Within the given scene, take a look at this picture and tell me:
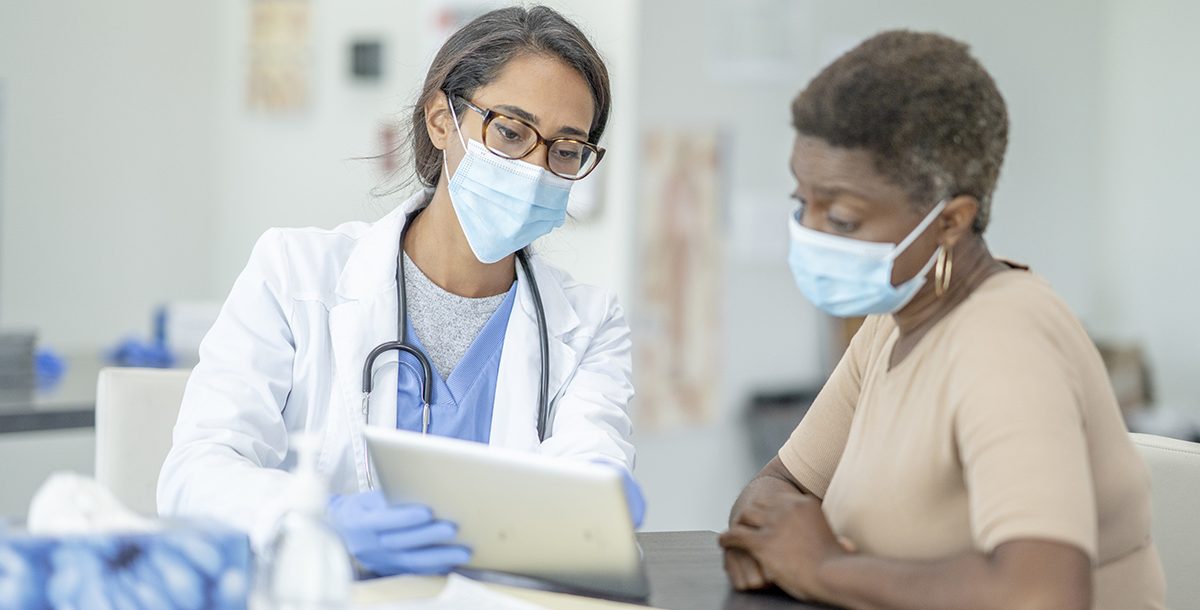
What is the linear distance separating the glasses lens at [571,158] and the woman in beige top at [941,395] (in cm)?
53

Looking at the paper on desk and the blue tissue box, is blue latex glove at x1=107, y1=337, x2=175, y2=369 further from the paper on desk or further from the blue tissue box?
the blue tissue box

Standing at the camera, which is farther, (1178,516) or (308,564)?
(1178,516)

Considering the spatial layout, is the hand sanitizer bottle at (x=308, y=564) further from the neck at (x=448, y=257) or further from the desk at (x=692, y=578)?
the neck at (x=448, y=257)

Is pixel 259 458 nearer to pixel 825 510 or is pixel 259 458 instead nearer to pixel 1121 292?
pixel 825 510

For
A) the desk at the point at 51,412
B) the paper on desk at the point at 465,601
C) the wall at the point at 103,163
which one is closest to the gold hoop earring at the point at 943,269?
the paper on desk at the point at 465,601

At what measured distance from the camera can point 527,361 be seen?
1.80 meters

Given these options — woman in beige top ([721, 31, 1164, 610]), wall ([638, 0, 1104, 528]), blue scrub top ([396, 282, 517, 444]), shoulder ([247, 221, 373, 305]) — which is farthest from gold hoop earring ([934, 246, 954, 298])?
wall ([638, 0, 1104, 528])

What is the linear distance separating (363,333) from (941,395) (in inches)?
32.1

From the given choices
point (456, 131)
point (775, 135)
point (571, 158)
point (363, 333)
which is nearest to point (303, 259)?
point (363, 333)

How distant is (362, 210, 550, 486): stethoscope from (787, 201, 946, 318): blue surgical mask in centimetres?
59

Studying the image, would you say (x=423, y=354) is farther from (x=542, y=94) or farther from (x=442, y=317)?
(x=542, y=94)

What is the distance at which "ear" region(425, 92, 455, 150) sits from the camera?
183 centimetres

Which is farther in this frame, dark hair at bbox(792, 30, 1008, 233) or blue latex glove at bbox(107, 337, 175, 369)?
blue latex glove at bbox(107, 337, 175, 369)

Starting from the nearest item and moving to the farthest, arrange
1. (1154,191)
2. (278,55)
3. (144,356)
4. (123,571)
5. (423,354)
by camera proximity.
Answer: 1. (123,571)
2. (423,354)
3. (144,356)
4. (1154,191)
5. (278,55)
